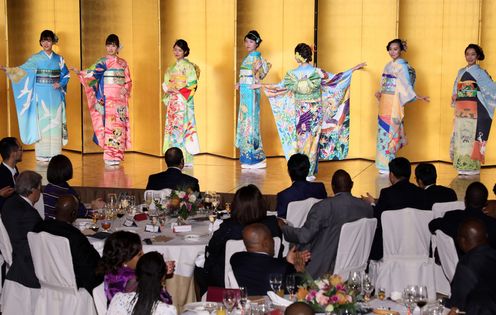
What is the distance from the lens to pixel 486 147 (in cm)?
1263

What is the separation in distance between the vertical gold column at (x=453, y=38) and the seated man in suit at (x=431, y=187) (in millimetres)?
5493

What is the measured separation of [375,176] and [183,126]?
107 inches

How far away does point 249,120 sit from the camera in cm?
1240

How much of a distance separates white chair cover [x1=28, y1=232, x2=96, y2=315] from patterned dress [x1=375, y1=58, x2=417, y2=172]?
6.63 metres

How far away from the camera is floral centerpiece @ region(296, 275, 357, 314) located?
432cm

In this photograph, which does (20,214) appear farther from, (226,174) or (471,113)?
(471,113)

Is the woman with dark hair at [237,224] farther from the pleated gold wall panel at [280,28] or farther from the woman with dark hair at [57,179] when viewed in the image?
the pleated gold wall panel at [280,28]

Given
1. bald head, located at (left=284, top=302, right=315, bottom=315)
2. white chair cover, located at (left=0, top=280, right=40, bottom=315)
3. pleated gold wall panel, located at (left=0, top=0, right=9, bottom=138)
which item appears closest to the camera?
bald head, located at (left=284, top=302, right=315, bottom=315)

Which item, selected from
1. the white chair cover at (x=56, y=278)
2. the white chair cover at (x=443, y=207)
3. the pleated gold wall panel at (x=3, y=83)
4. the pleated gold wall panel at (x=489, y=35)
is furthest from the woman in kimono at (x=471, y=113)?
the white chair cover at (x=56, y=278)

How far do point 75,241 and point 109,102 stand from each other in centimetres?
698

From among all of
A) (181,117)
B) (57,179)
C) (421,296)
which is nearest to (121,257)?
(421,296)

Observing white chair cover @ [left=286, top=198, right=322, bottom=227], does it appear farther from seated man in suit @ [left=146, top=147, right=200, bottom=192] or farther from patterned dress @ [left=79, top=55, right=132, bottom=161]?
patterned dress @ [left=79, top=55, right=132, bottom=161]

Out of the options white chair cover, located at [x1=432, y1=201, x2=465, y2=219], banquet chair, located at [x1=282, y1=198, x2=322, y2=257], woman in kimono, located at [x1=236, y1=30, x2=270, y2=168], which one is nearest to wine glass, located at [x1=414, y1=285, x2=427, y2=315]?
white chair cover, located at [x1=432, y1=201, x2=465, y2=219]

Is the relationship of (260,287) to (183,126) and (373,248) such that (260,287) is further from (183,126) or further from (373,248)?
(183,126)
